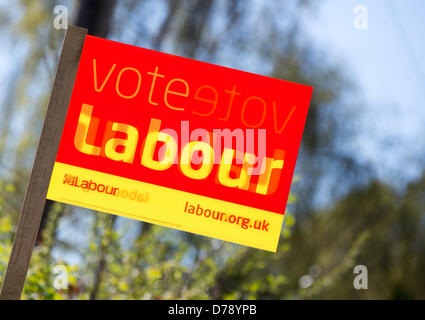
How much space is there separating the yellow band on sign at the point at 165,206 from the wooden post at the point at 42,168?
1.3 inches

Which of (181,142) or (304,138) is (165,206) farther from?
(304,138)

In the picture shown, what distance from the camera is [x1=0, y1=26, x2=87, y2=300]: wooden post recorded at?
1.38 m

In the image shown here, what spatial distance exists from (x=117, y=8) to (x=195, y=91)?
8.77 feet

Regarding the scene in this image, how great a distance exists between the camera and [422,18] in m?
4.15

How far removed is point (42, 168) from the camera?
4.64 feet

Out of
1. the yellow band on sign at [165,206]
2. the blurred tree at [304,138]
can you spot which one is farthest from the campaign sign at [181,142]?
the blurred tree at [304,138]

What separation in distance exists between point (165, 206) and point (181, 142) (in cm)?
18

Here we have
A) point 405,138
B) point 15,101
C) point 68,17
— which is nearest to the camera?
point 68,17

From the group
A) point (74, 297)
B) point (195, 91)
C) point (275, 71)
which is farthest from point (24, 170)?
point (195, 91)

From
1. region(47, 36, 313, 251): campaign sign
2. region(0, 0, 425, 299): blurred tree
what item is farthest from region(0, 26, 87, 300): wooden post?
region(0, 0, 425, 299): blurred tree

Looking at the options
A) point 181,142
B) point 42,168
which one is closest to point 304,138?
point 181,142

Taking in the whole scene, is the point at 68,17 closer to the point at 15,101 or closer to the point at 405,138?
the point at 15,101

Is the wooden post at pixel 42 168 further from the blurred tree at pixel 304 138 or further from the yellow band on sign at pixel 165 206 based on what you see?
the blurred tree at pixel 304 138

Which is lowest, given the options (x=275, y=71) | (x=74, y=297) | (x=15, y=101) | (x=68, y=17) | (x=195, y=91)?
(x=74, y=297)
